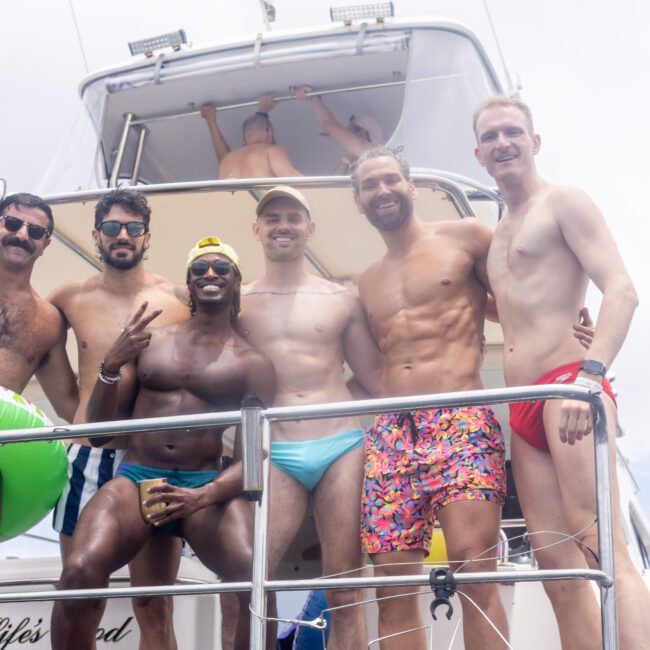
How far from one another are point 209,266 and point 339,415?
3.84ft

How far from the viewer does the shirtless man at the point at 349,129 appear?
5809 mm

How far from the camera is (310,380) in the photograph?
3.49 m

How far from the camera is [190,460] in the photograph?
3.30 meters

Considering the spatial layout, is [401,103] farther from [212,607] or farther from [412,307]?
[212,607]

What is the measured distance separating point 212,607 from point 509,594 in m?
1.17

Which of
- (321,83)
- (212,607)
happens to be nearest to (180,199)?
(321,83)

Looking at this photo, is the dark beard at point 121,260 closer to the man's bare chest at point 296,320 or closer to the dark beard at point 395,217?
the man's bare chest at point 296,320

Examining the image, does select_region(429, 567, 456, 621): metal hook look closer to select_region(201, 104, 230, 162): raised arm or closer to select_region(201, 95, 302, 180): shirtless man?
select_region(201, 95, 302, 180): shirtless man

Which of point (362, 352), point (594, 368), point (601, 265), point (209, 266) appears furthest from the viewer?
point (362, 352)

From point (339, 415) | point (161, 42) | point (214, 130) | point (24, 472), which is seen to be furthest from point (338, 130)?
point (339, 415)

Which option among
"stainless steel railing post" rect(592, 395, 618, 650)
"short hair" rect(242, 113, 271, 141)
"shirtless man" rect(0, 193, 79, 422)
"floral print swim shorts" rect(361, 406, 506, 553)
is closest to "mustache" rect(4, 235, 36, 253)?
"shirtless man" rect(0, 193, 79, 422)

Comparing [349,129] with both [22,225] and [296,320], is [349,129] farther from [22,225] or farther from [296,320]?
[22,225]

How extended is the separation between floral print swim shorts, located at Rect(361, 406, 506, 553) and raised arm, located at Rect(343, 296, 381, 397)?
426mm

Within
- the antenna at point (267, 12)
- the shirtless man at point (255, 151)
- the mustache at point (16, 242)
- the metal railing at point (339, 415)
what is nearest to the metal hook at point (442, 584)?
the metal railing at point (339, 415)
